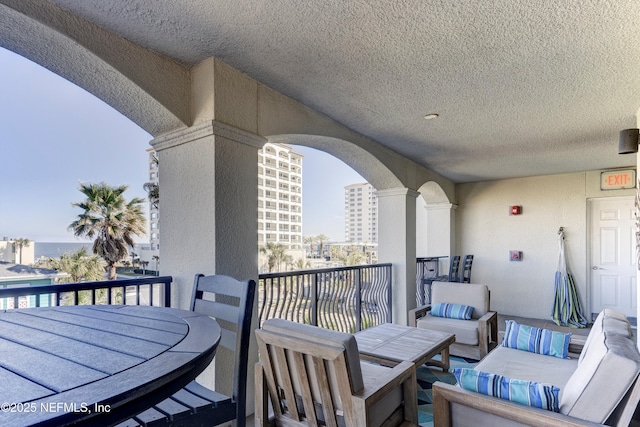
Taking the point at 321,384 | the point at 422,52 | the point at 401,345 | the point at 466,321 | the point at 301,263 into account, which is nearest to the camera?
the point at 321,384

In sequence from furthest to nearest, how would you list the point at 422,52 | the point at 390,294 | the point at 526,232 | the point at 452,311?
the point at 526,232, the point at 390,294, the point at 452,311, the point at 422,52

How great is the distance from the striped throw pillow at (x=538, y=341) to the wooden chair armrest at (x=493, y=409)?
4.57 ft

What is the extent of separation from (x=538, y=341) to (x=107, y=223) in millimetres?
10916

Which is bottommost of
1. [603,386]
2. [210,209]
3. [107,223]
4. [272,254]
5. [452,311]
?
[272,254]

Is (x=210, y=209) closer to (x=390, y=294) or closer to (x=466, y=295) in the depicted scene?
(x=466, y=295)

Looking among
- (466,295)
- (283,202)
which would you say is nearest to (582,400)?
(466,295)

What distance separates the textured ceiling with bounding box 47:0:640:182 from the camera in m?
1.78

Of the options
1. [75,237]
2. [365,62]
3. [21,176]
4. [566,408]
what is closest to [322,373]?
[566,408]

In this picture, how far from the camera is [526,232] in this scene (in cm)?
620

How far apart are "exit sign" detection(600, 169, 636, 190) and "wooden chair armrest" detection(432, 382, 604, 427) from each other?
5.64 m

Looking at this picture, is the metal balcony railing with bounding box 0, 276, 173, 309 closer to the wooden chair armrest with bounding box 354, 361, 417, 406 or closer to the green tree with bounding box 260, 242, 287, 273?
the wooden chair armrest with bounding box 354, 361, 417, 406

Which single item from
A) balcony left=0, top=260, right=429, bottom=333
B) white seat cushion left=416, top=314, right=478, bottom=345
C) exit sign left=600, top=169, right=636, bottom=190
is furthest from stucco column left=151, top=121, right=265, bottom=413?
exit sign left=600, top=169, right=636, bottom=190

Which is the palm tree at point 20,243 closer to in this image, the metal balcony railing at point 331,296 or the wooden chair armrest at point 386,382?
the metal balcony railing at point 331,296

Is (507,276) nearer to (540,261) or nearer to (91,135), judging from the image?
(540,261)
